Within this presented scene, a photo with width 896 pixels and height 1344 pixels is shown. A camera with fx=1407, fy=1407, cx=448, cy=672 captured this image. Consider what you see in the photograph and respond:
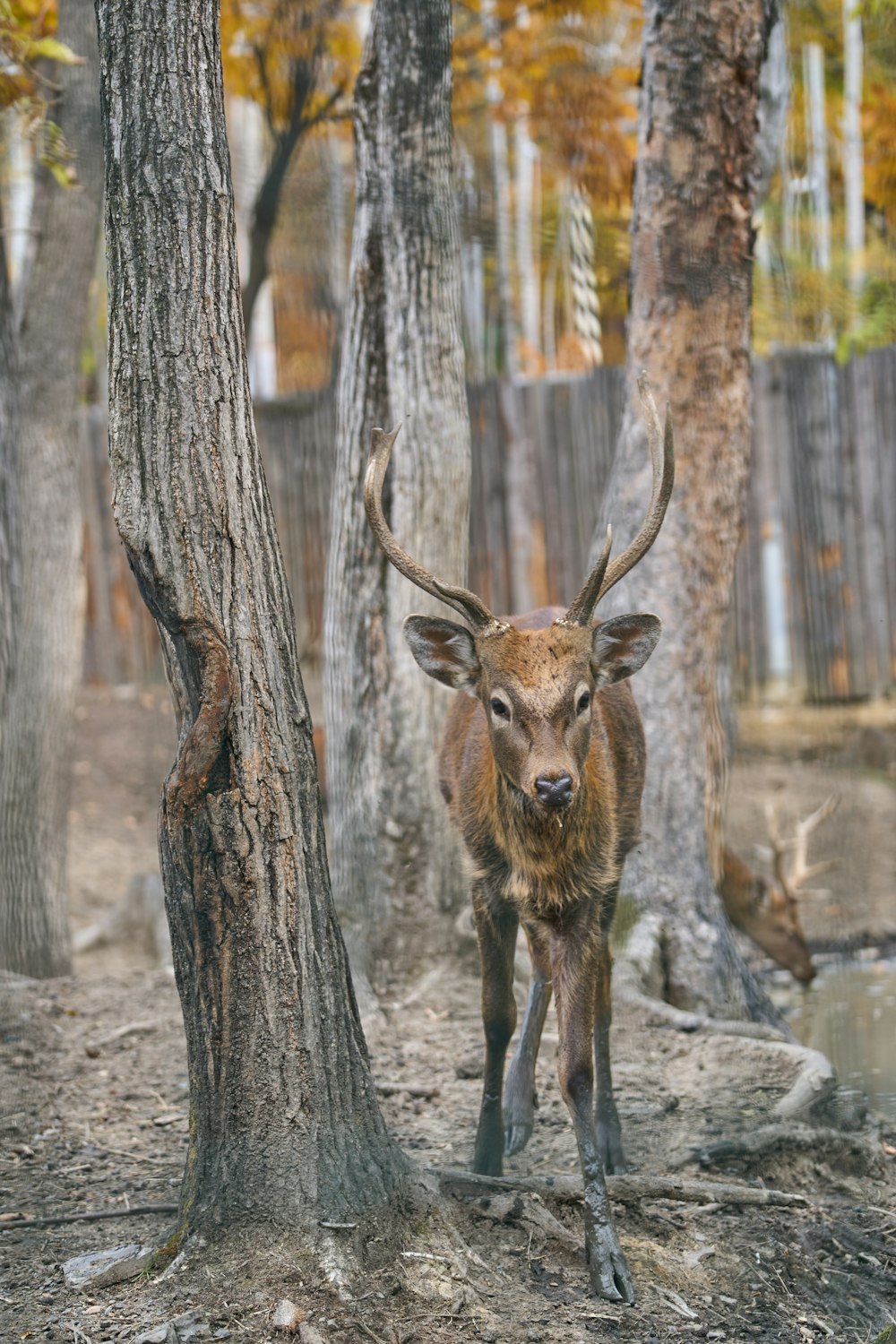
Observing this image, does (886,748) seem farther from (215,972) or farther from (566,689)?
(215,972)

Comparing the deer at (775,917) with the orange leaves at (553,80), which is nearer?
the deer at (775,917)

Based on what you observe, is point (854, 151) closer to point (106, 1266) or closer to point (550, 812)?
point (550, 812)

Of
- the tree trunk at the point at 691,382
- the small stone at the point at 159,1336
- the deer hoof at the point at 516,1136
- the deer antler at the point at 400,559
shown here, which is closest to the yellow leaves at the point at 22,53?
the tree trunk at the point at 691,382

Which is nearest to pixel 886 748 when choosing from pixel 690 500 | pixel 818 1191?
pixel 690 500

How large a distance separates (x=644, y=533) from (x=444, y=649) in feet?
2.49

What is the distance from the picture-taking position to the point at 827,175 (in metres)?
17.0

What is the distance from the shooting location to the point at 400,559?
4.52m

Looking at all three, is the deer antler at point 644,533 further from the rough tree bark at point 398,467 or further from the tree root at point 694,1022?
the tree root at point 694,1022

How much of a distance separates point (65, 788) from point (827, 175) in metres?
12.9

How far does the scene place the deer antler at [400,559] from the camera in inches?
175

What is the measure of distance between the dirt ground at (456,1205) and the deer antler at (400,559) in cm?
184

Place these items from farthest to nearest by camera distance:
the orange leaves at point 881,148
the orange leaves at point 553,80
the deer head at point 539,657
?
the orange leaves at point 881,148, the orange leaves at point 553,80, the deer head at point 539,657

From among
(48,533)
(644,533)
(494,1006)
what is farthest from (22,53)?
(494,1006)

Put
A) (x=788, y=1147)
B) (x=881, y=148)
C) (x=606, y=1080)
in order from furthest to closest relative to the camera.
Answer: (x=881, y=148), (x=788, y=1147), (x=606, y=1080)
